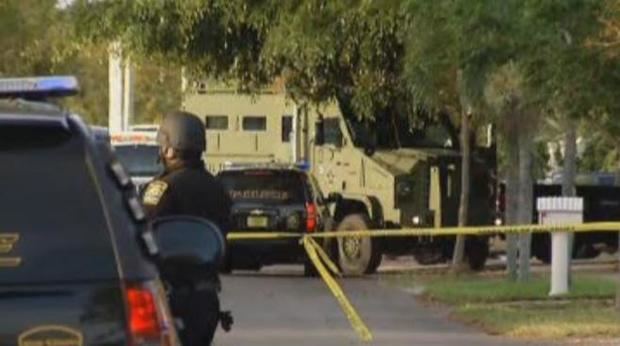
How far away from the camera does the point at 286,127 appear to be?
3016 cm

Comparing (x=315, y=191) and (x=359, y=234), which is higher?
(x=315, y=191)

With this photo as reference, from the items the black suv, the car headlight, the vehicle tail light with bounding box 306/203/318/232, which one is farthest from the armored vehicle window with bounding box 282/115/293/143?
the vehicle tail light with bounding box 306/203/318/232

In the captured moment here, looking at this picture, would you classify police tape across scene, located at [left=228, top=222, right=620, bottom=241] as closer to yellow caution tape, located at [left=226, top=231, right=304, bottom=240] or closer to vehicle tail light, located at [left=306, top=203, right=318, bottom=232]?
yellow caution tape, located at [left=226, top=231, right=304, bottom=240]

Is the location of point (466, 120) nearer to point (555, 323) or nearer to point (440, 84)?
point (440, 84)

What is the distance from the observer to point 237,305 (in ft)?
63.1

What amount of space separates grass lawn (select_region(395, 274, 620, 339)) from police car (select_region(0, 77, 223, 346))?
35.6 feet

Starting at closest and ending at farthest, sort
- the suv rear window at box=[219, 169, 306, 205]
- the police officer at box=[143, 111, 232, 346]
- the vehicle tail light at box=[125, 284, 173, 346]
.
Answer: the vehicle tail light at box=[125, 284, 173, 346]
the police officer at box=[143, 111, 232, 346]
the suv rear window at box=[219, 169, 306, 205]

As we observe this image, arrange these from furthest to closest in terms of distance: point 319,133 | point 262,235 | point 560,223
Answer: point 319,133 → point 262,235 → point 560,223

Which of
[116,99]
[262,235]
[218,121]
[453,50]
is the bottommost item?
[262,235]

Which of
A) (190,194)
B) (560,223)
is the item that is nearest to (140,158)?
(560,223)

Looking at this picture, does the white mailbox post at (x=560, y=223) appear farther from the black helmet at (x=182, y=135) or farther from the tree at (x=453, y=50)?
the black helmet at (x=182, y=135)

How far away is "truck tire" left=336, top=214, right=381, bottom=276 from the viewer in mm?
25281

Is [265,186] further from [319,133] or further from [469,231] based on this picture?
[469,231]

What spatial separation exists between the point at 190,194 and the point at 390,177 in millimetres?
17754
